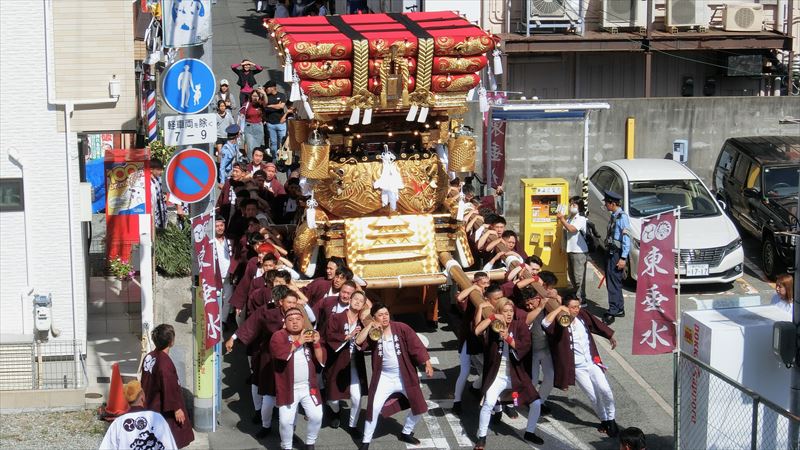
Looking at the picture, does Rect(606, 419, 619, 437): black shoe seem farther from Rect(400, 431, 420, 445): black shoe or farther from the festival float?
the festival float

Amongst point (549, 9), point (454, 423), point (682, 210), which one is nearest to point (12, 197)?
point (454, 423)

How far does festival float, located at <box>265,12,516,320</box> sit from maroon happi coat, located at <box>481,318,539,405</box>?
2.41 metres

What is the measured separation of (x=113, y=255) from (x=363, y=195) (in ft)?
13.3

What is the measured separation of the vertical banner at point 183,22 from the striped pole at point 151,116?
805 centimetres

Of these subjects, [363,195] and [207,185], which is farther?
[363,195]

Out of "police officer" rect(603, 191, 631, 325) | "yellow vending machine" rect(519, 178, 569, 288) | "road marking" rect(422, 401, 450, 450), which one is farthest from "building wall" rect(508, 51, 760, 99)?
"road marking" rect(422, 401, 450, 450)

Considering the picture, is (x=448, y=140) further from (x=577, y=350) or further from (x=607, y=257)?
(x=577, y=350)

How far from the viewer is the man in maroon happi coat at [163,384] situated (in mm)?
12047

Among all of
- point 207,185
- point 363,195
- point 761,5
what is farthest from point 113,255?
point 761,5

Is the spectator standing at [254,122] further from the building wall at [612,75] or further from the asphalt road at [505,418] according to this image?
the building wall at [612,75]

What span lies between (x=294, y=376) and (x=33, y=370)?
135 inches

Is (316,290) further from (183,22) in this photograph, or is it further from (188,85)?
(183,22)

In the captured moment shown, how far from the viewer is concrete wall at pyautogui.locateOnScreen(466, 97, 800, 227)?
894 inches

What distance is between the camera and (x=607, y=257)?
17.2 metres
